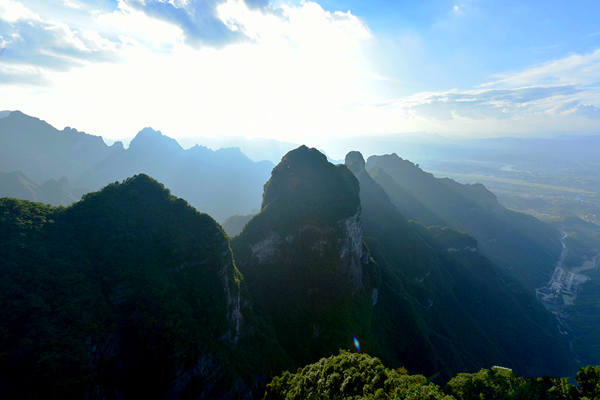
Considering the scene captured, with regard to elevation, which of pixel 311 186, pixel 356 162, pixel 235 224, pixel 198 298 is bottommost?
pixel 235 224

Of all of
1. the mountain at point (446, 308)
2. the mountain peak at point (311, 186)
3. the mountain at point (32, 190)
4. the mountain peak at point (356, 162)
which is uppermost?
the mountain peak at point (356, 162)

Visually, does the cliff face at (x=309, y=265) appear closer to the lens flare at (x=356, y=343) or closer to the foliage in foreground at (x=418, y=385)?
the lens flare at (x=356, y=343)

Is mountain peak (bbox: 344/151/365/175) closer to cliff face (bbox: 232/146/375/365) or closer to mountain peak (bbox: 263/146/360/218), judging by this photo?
mountain peak (bbox: 263/146/360/218)

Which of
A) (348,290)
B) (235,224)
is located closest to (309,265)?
(348,290)

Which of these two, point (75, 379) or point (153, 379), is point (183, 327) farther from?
point (75, 379)

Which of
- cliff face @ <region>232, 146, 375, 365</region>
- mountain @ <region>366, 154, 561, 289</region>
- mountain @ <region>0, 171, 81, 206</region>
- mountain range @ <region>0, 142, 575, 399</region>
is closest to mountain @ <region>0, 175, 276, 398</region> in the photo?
mountain range @ <region>0, 142, 575, 399</region>

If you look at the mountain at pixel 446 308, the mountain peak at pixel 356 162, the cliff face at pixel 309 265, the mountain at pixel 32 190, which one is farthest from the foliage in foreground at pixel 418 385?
the mountain at pixel 32 190

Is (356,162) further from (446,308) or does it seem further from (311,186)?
(446,308)
